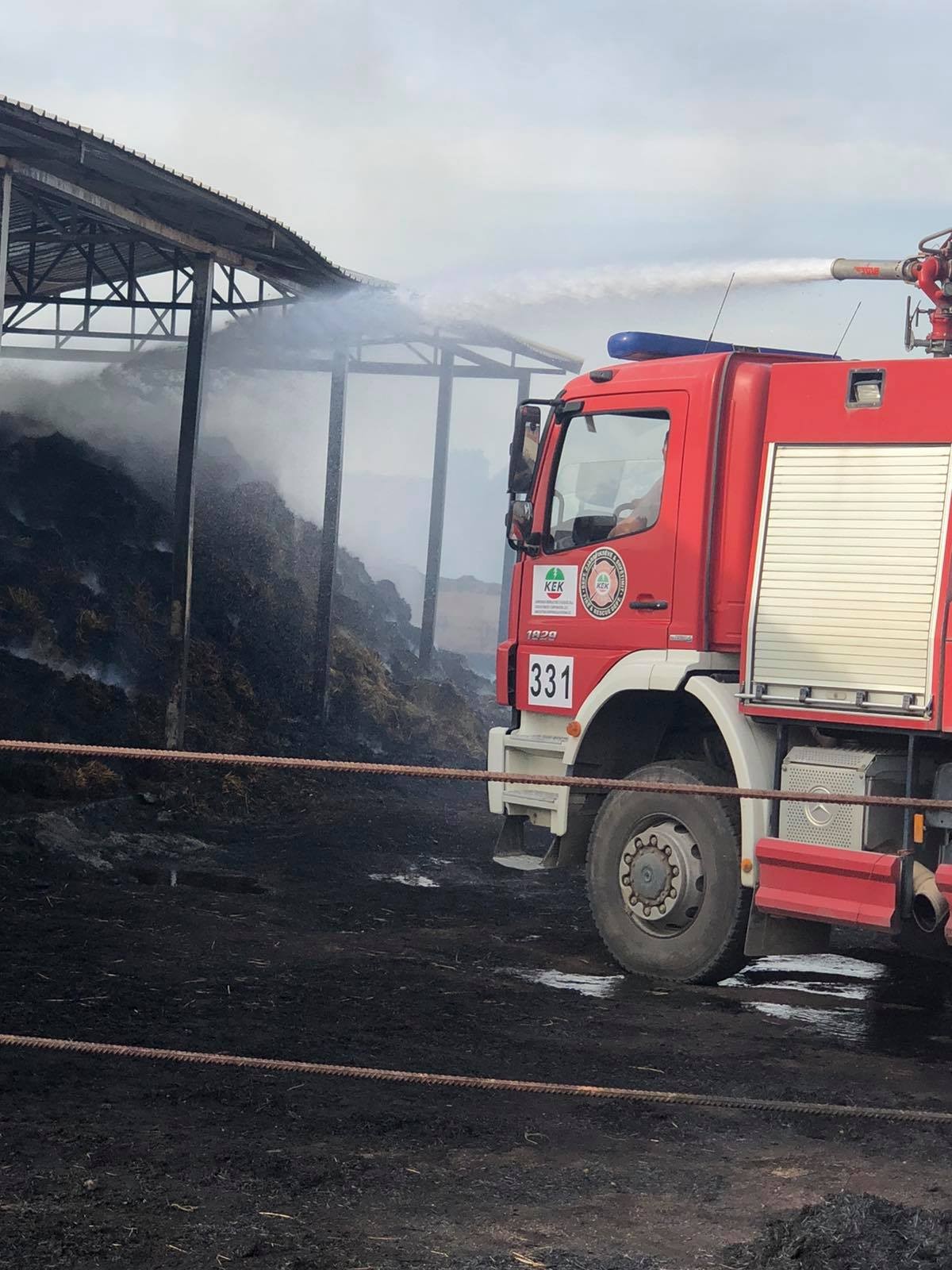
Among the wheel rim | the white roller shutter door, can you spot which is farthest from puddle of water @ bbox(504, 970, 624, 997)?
the white roller shutter door

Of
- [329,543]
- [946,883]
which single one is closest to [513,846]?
[946,883]

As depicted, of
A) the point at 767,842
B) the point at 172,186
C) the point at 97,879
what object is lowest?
the point at 97,879

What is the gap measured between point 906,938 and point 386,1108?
312cm

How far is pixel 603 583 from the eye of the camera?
797 centimetres

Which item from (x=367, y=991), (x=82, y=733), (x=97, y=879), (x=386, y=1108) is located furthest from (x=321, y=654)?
(x=386, y=1108)

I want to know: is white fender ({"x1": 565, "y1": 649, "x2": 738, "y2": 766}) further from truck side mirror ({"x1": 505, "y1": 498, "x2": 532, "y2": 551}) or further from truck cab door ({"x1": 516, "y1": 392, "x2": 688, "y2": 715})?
truck side mirror ({"x1": 505, "y1": 498, "x2": 532, "y2": 551})

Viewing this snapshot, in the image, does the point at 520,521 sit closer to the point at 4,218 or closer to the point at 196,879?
the point at 196,879

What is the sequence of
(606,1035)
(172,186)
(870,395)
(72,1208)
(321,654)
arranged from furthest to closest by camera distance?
(321,654)
(172,186)
(870,395)
(606,1035)
(72,1208)

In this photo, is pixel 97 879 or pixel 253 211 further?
pixel 253 211

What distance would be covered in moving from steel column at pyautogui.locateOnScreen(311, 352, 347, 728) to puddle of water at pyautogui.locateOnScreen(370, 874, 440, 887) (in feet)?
25.0

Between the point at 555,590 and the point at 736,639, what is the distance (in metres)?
1.27

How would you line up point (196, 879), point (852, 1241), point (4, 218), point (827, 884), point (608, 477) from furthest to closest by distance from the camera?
1. point (4, 218)
2. point (196, 879)
3. point (608, 477)
4. point (827, 884)
5. point (852, 1241)

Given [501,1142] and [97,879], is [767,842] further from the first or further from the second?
[97,879]

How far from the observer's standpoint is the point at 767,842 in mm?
7070
